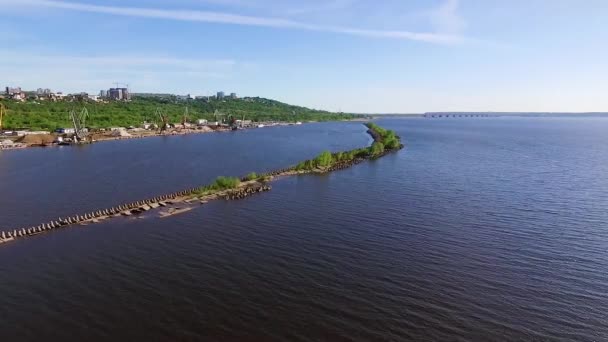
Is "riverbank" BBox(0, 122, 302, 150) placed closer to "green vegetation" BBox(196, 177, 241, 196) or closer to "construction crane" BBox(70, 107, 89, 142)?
"construction crane" BBox(70, 107, 89, 142)

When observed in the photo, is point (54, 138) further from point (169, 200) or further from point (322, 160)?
point (169, 200)

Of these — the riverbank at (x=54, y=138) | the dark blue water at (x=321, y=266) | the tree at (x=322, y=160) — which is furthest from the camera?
the riverbank at (x=54, y=138)

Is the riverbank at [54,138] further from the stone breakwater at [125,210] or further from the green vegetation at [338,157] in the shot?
the green vegetation at [338,157]

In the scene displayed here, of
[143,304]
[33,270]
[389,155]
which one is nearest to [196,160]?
[389,155]

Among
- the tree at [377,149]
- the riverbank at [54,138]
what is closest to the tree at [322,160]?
Result: the tree at [377,149]

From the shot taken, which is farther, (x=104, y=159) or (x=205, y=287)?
(x=104, y=159)

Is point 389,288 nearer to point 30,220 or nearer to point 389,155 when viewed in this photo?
point 30,220

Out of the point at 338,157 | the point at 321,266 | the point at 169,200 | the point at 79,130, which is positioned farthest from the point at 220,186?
the point at 79,130

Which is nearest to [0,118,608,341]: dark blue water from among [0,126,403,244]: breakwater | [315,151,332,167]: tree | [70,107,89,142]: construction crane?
[0,126,403,244]: breakwater
